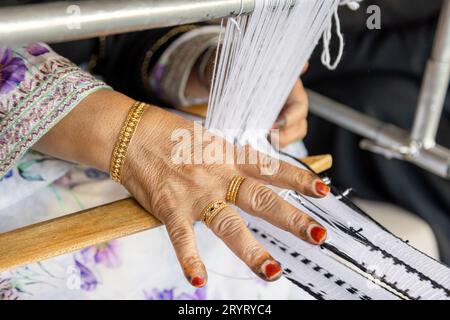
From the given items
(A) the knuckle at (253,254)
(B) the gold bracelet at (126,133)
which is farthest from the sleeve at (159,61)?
(A) the knuckle at (253,254)

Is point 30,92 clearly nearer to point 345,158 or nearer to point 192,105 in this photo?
point 192,105

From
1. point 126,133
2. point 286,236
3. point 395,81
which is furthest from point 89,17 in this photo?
point 395,81

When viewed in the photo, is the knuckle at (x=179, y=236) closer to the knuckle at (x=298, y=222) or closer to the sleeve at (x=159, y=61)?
the knuckle at (x=298, y=222)

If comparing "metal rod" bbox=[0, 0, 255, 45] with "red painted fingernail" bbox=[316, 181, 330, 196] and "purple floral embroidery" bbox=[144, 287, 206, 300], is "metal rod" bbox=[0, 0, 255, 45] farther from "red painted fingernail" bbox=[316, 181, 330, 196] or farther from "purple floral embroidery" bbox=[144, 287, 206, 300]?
"purple floral embroidery" bbox=[144, 287, 206, 300]

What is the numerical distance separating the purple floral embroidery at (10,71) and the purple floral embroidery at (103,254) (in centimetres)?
21

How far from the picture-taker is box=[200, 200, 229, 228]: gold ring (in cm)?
54

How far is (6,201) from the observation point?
65 centimetres

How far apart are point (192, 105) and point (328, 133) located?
1.60ft

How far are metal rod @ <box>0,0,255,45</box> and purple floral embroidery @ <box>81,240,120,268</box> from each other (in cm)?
32

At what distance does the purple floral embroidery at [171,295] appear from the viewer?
0.74 metres

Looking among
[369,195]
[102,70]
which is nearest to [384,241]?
[102,70]

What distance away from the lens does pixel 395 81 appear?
1185 mm

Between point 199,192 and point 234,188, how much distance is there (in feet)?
0.11

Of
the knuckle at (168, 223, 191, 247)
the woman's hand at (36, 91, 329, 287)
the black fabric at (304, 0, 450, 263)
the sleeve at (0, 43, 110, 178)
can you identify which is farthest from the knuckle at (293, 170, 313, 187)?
the black fabric at (304, 0, 450, 263)
